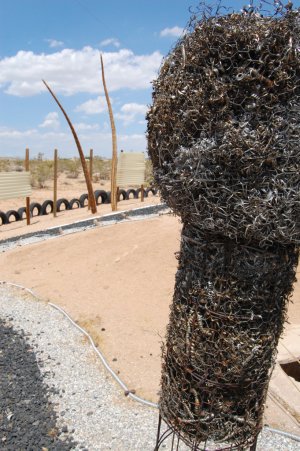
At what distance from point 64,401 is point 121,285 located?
3483mm

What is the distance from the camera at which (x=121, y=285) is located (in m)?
7.53

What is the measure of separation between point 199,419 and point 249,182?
1300mm

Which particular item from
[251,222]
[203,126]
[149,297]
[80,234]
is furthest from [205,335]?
[80,234]

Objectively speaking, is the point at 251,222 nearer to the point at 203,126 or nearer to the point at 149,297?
the point at 203,126

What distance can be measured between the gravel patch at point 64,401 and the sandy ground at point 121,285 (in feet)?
0.98

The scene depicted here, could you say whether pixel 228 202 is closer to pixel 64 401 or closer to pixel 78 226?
pixel 64 401

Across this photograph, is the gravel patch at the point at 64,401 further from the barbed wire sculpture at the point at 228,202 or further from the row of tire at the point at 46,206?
the row of tire at the point at 46,206

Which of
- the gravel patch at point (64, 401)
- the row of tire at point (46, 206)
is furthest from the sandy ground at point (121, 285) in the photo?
the row of tire at point (46, 206)

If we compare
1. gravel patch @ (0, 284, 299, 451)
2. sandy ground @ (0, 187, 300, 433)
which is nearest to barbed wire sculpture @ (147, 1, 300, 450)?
gravel patch @ (0, 284, 299, 451)

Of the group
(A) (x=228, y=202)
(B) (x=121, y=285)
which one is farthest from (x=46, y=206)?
(A) (x=228, y=202)

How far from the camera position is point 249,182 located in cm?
192

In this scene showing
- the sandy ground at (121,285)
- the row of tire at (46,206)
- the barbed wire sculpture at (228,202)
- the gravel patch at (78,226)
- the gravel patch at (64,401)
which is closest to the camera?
the barbed wire sculpture at (228,202)

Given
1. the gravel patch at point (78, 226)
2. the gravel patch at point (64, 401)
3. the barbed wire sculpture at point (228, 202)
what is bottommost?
the gravel patch at point (64, 401)

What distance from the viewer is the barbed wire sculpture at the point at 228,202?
1.87 m
